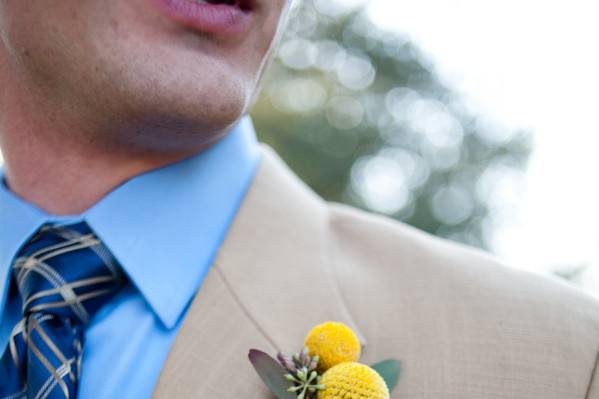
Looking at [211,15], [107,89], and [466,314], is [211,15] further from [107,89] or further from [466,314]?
[466,314]

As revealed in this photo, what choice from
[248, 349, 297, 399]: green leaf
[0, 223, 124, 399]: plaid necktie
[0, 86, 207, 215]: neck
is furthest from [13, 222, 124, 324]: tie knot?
[248, 349, 297, 399]: green leaf

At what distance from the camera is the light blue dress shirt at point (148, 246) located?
1346 millimetres

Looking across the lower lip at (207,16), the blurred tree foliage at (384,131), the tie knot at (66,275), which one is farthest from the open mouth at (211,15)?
the blurred tree foliage at (384,131)

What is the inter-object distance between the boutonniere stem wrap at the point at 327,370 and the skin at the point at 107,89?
0.49 metres

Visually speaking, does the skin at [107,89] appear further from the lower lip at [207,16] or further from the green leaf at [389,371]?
the green leaf at [389,371]

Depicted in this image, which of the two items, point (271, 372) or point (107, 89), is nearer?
point (271, 372)

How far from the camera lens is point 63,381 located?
1.29m

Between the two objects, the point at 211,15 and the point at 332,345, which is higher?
the point at 211,15

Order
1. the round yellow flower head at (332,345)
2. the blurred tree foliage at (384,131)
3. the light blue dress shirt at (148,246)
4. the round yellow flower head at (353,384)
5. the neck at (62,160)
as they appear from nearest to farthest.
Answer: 1. the round yellow flower head at (353,384)
2. the round yellow flower head at (332,345)
3. the light blue dress shirt at (148,246)
4. the neck at (62,160)
5. the blurred tree foliage at (384,131)

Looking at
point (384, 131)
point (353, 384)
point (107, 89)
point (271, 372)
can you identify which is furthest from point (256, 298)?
point (384, 131)

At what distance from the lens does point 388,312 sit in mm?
1393

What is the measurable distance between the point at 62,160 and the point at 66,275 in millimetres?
340

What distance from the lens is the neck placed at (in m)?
1.58

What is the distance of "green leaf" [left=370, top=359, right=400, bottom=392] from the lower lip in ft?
2.32
